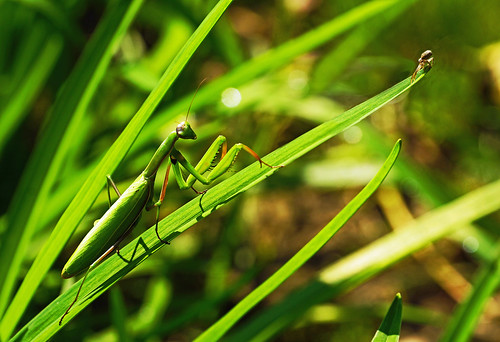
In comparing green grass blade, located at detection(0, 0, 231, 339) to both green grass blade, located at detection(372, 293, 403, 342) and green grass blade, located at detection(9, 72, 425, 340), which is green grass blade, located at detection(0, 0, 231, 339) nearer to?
green grass blade, located at detection(9, 72, 425, 340)

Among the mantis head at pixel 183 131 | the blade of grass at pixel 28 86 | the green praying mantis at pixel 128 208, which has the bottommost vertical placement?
the green praying mantis at pixel 128 208

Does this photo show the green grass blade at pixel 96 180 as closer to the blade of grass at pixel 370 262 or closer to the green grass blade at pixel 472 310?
the blade of grass at pixel 370 262

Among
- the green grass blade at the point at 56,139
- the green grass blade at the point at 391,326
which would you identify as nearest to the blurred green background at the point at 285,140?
the green grass blade at the point at 56,139

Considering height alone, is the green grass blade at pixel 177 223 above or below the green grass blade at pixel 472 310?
above

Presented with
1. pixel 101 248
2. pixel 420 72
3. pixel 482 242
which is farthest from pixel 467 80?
pixel 101 248

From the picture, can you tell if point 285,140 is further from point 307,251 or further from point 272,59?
point 307,251

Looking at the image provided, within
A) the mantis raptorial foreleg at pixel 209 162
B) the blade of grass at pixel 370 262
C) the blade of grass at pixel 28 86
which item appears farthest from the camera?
the blade of grass at pixel 28 86
